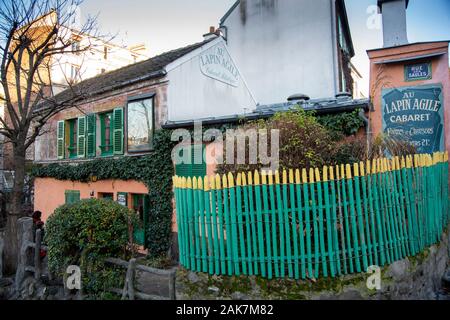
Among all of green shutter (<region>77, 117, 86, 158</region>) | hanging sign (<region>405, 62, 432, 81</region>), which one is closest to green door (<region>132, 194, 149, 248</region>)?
green shutter (<region>77, 117, 86, 158</region>)

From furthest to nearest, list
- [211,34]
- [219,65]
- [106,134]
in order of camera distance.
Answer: [211,34], [219,65], [106,134]

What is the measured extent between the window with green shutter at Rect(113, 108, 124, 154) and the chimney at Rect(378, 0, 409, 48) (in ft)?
29.0

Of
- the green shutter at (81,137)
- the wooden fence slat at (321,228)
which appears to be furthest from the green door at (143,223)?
the wooden fence slat at (321,228)

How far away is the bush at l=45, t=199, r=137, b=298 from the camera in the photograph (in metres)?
5.90

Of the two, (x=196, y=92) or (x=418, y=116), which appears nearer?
(x=418, y=116)

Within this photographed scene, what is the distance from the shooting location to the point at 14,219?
820 cm

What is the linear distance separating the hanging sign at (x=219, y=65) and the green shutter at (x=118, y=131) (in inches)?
141

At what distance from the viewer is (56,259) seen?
6.13 meters

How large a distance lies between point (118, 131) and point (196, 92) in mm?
3230

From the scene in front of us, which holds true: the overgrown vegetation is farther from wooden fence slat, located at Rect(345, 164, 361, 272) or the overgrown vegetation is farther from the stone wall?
the stone wall

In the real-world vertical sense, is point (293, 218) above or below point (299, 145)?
below

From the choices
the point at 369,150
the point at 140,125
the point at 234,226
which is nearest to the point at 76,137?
the point at 140,125

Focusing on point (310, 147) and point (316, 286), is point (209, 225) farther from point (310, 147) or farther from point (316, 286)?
point (310, 147)
